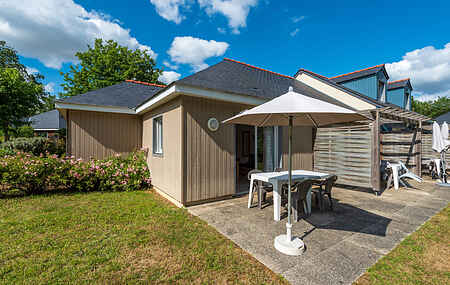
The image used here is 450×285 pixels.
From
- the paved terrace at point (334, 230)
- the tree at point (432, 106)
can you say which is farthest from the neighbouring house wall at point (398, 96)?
the tree at point (432, 106)

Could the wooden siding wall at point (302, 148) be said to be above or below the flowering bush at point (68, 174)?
above

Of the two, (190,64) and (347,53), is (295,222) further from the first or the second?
(190,64)

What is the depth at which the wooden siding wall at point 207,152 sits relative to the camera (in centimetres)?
463

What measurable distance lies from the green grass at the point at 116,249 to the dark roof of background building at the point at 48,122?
1952 centimetres

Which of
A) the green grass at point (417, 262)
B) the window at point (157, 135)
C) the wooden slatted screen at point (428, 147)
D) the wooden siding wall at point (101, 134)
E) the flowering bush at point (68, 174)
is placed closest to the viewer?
the green grass at point (417, 262)

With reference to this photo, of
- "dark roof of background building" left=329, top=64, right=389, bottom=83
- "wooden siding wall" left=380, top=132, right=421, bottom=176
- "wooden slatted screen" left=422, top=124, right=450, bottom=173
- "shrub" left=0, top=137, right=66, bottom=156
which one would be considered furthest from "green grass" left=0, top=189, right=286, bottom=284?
"wooden slatted screen" left=422, top=124, right=450, bottom=173

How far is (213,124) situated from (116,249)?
10.6 feet

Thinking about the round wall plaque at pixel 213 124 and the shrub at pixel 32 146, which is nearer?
the round wall plaque at pixel 213 124

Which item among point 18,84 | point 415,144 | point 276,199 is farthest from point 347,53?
point 18,84

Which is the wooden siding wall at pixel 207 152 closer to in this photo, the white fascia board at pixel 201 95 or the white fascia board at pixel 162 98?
the white fascia board at pixel 201 95

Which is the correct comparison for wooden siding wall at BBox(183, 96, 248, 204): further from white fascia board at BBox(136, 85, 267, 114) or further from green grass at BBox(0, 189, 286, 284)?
green grass at BBox(0, 189, 286, 284)

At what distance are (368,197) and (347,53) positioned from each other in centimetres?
1202

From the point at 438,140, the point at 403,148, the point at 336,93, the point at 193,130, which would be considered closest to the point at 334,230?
the point at 193,130

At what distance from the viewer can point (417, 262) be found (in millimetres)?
2439
